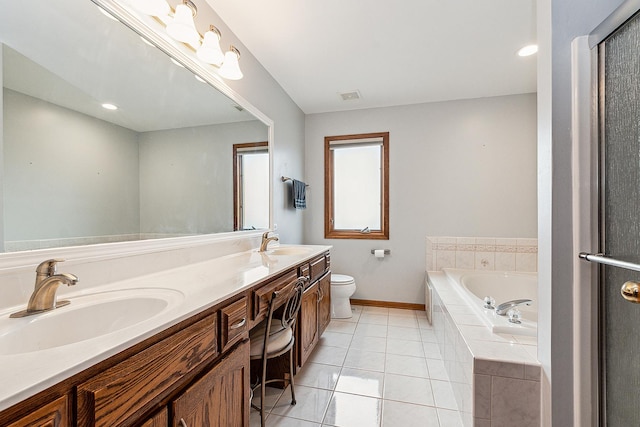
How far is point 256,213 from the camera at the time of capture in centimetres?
225

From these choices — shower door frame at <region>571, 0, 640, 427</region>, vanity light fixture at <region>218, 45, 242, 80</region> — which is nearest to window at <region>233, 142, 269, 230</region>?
vanity light fixture at <region>218, 45, 242, 80</region>

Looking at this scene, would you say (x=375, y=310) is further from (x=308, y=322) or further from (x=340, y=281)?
(x=308, y=322)

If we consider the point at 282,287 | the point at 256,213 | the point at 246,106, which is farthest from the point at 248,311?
the point at 246,106

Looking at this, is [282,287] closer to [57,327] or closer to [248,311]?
[248,311]

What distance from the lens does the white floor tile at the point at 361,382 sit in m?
1.69

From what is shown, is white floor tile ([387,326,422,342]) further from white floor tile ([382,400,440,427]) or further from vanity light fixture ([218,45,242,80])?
vanity light fixture ([218,45,242,80])

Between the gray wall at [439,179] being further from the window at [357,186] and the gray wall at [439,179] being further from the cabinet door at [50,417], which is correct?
the cabinet door at [50,417]

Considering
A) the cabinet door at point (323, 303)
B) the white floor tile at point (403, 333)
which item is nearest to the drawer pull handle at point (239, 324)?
the cabinet door at point (323, 303)

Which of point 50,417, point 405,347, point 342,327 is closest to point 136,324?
point 50,417

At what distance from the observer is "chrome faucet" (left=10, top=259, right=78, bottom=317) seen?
29.7 inches

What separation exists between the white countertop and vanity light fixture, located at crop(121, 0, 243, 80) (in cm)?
118

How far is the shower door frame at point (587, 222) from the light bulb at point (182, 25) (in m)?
1.65

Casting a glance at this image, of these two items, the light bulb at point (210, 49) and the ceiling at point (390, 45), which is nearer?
the light bulb at point (210, 49)

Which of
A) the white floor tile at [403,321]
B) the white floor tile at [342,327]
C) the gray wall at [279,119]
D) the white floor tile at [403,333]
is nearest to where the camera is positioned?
the gray wall at [279,119]
